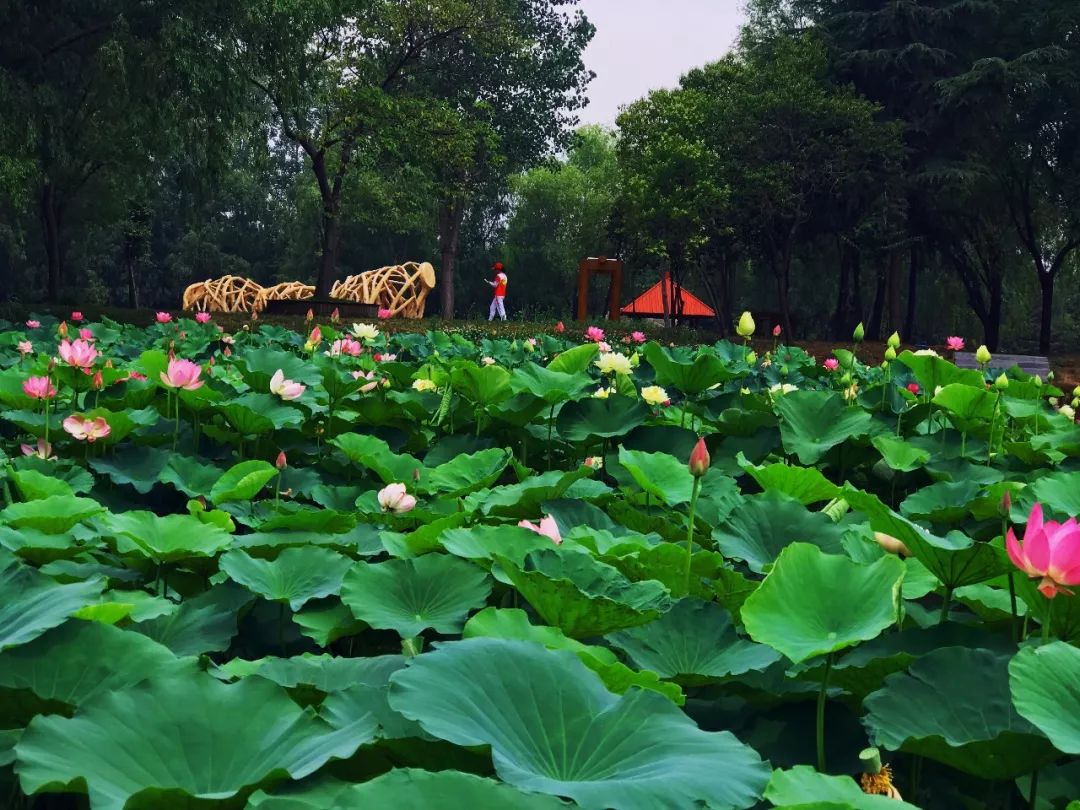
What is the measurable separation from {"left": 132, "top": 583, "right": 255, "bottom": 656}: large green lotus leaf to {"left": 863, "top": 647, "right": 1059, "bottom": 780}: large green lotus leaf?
0.70 m

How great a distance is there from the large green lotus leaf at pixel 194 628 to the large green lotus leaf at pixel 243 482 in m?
0.41

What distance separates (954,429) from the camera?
9.07ft

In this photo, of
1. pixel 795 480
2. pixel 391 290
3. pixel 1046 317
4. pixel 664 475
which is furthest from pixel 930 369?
pixel 1046 317

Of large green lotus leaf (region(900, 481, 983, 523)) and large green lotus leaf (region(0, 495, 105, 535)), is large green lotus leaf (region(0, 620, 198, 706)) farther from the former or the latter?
large green lotus leaf (region(900, 481, 983, 523))

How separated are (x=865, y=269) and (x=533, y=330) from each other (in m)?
21.1

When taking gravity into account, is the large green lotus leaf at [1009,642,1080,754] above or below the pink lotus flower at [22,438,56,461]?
below

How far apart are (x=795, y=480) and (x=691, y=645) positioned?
743mm

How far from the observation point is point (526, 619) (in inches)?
40.4

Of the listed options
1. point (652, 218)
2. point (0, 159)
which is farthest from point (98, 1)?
point (652, 218)

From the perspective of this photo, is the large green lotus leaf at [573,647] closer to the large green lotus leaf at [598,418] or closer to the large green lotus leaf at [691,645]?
the large green lotus leaf at [691,645]

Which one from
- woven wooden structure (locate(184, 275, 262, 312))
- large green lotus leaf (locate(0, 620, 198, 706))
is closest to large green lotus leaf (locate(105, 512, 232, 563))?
large green lotus leaf (locate(0, 620, 198, 706))

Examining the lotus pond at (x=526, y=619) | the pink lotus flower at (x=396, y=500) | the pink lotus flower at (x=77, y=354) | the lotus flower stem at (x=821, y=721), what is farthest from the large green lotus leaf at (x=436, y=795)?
the pink lotus flower at (x=77, y=354)

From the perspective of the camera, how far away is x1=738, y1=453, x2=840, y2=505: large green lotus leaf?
1729 millimetres

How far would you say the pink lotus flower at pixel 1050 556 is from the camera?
924mm
